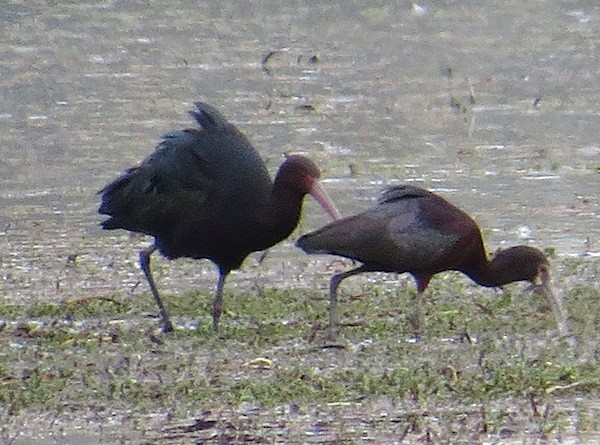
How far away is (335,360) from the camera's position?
679cm

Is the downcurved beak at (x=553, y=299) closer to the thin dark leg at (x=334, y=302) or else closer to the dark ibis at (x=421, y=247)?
the dark ibis at (x=421, y=247)

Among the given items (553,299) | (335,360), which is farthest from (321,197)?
(553,299)

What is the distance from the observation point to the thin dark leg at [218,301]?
7.33m

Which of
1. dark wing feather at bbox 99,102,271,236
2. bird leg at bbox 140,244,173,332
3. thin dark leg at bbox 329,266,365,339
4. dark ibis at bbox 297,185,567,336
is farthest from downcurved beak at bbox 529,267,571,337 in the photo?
bird leg at bbox 140,244,173,332

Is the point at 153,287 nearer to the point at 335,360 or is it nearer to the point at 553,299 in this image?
the point at 335,360

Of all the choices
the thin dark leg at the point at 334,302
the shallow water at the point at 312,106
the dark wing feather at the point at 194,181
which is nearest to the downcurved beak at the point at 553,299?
the thin dark leg at the point at 334,302

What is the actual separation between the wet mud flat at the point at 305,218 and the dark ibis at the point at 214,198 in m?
0.29

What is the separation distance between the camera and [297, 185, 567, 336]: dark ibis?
7348mm

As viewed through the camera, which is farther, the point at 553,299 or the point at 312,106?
the point at 312,106

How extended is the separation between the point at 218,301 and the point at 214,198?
1.41ft

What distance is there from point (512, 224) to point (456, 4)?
26.0 feet

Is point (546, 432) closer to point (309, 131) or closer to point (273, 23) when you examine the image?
point (309, 131)

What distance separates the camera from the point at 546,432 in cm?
568

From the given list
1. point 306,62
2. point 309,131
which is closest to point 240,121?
point 309,131
